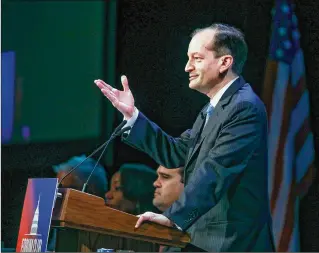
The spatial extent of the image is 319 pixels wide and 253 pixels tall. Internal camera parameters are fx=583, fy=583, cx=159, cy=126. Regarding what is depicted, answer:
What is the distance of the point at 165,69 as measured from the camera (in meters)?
4.02

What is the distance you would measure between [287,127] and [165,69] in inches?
36.0

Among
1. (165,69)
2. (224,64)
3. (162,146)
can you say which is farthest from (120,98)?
(165,69)

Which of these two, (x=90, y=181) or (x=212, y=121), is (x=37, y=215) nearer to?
(x=212, y=121)

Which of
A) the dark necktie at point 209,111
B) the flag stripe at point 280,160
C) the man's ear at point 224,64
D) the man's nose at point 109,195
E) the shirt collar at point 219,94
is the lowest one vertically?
the man's nose at point 109,195

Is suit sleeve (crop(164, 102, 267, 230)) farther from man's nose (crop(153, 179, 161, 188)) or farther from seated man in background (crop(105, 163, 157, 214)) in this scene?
seated man in background (crop(105, 163, 157, 214))

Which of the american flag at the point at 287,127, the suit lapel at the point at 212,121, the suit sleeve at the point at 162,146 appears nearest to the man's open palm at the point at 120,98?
the suit sleeve at the point at 162,146

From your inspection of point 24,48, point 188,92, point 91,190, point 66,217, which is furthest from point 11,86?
point 66,217

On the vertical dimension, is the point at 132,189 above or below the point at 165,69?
below

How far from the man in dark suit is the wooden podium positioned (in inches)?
2.0

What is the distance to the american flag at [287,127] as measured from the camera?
3672mm

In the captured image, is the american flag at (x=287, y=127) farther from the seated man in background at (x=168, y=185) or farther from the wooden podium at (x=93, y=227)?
the wooden podium at (x=93, y=227)

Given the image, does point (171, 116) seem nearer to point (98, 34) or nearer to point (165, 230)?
point (98, 34)

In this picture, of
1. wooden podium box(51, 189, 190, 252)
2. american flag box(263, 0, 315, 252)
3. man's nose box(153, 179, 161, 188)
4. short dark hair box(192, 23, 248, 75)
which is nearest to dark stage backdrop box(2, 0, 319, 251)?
american flag box(263, 0, 315, 252)

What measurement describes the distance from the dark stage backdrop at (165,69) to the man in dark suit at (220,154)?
0.72 m
